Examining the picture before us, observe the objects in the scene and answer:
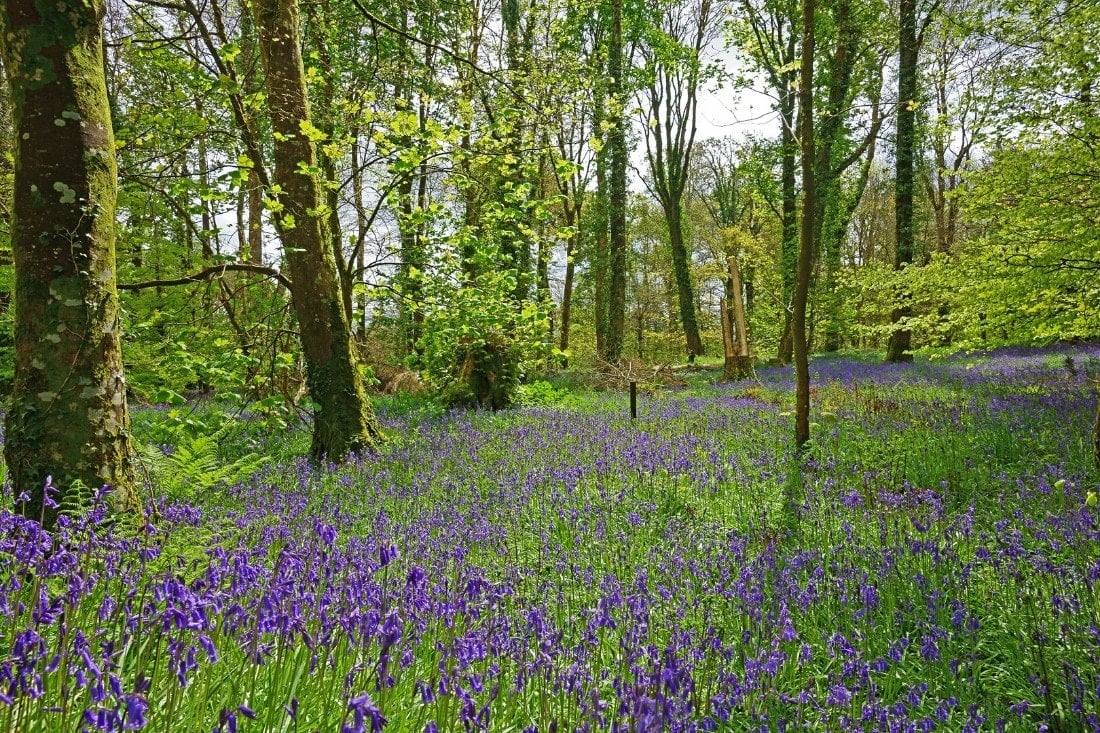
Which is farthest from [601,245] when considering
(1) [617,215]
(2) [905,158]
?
(2) [905,158]

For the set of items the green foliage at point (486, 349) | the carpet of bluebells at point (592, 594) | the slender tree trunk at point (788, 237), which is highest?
the slender tree trunk at point (788, 237)

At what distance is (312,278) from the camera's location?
676cm

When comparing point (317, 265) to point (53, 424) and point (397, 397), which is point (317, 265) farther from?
point (397, 397)

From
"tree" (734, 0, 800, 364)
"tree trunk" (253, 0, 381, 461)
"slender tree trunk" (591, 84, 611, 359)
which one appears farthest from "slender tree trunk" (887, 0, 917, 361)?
"tree trunk" (253, 0, 381, 461)

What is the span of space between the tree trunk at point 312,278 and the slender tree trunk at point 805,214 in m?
5.13

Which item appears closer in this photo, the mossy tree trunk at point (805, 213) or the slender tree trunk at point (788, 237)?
the mossy tree trunk at point (805, 213)

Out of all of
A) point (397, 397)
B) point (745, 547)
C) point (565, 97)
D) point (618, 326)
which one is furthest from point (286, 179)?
point (618, 326)

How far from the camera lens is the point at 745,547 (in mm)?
4062

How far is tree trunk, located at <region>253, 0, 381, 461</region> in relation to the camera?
21.0 ft

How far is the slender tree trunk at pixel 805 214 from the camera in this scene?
6051 millimetres

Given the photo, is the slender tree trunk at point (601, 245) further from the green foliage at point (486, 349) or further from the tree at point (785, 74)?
the green foliage at point (486, 349)

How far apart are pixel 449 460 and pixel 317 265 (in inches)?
110

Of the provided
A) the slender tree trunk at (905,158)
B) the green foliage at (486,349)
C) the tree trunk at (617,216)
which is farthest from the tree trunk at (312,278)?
the slender tree trunk at (905,158)

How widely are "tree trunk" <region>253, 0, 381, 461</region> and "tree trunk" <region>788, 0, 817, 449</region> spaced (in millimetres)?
5129
